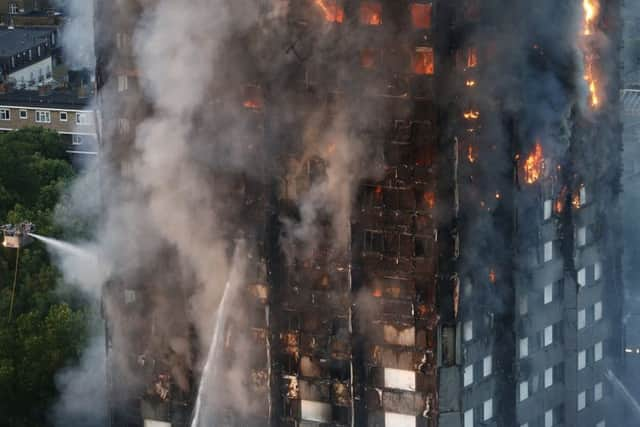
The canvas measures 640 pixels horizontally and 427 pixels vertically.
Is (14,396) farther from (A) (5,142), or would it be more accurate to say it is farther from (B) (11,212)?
(A) (5,142)

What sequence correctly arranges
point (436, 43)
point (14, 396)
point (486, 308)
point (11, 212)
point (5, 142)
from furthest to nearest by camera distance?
point (5, 142)
point (11, 212)
point (14, 396)
point (486, 308)
point (436, 43)

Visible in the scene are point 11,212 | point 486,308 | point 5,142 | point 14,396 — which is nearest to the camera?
point 486,308

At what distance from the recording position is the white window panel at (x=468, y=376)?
7569 cm

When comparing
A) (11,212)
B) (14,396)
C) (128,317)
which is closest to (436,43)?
(128,317)

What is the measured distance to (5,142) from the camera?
15150 centimetres

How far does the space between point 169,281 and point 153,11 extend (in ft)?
34.8

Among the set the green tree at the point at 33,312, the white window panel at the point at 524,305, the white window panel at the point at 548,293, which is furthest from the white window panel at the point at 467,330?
the green tree at the point at 33,312

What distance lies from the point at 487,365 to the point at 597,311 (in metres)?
9.07

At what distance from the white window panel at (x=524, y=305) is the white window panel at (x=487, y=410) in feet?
13.1

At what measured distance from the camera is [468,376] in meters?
76.0

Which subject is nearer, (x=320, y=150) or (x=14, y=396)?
(x=320, y=150)

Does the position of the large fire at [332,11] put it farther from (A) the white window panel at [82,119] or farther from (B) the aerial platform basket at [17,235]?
(A) the white window panel at [82,119]

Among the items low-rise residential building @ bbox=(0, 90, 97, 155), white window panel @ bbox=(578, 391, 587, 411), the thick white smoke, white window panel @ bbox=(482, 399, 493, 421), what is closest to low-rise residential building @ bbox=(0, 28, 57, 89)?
the thick white smoke

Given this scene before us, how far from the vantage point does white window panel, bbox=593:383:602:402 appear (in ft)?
278
